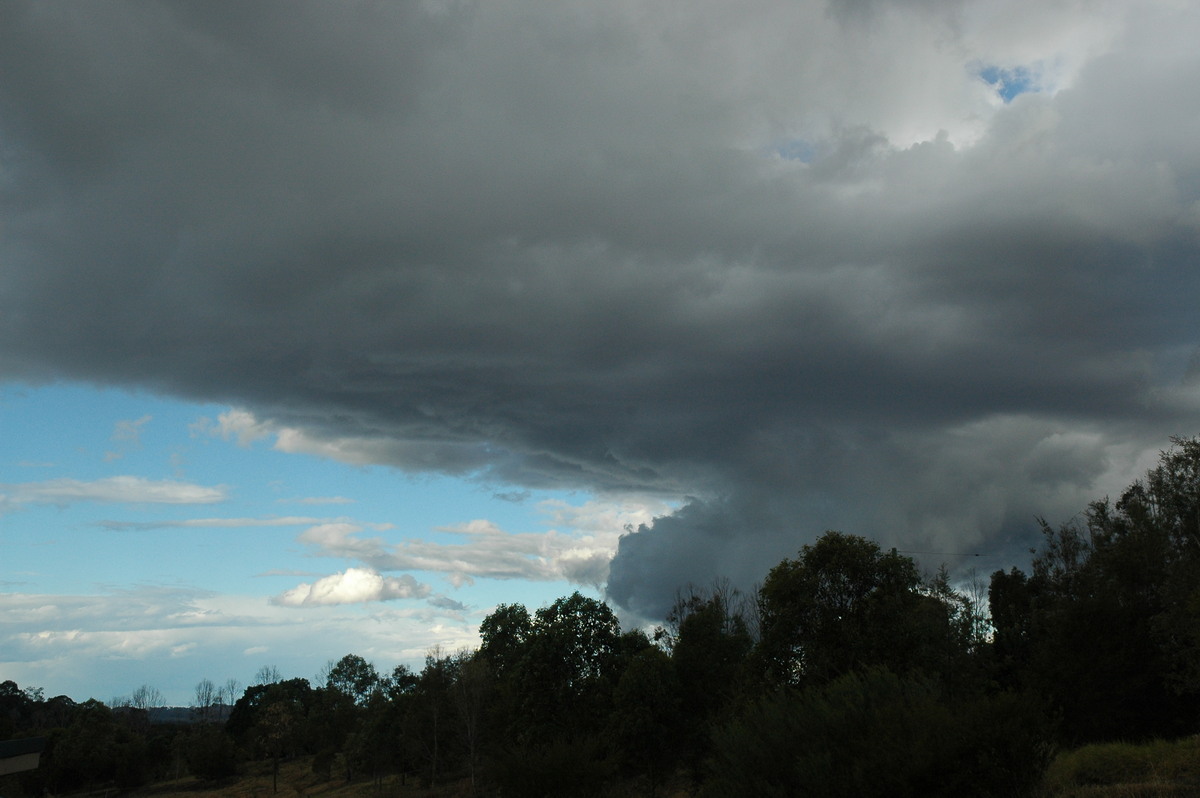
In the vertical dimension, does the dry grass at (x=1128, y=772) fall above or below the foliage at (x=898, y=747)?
below

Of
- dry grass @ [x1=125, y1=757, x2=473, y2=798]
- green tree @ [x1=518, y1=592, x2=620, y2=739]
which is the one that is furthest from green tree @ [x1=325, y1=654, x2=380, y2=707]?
green tree @ [x1=518, y1=592, x2=620, y2=739]

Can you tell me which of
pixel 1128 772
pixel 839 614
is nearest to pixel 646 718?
pixel 839 614

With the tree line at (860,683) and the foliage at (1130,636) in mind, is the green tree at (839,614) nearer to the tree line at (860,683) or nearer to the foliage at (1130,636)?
the tree line at (860,683)

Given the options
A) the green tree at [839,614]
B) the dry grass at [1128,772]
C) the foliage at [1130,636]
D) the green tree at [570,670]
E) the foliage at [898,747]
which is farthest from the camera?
the green tree at [570,670]

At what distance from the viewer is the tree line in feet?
59.6

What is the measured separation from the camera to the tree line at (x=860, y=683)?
18.2 m

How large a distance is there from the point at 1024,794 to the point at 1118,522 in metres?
41.6

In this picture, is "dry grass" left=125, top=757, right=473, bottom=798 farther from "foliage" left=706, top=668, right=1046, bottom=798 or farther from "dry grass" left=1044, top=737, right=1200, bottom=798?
"foliage" left=706, top=668, right=1046, bottom=798

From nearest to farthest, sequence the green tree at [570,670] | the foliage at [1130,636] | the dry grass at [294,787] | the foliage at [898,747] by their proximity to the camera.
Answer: the foliage at [898,747] → the foliage at [1130,636] → the green tree at [570,670] → the dry grass at [294,787]

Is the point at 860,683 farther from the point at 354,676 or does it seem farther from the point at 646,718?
the point at 354,676

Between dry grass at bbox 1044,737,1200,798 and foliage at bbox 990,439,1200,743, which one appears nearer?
dry grass at bbox 1044,737,1200,798

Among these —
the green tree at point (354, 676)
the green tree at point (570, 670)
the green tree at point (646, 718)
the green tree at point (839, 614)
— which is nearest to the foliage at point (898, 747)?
the green tree at point (839, 614)

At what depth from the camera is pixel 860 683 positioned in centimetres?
2141

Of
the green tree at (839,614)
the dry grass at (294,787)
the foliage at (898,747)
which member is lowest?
the dry grass at (294,787)
